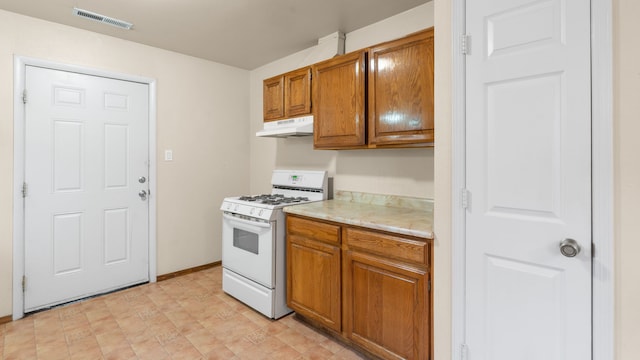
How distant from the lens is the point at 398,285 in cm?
180

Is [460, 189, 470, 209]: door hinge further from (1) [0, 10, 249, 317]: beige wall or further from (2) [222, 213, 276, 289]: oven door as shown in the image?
(1) [0, 10, 249, 317]: beige wall

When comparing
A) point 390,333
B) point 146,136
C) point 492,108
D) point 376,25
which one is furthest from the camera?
point 146,136

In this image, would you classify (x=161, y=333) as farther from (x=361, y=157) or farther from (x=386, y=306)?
(x=361, y=157)

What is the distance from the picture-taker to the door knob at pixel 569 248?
1218mm

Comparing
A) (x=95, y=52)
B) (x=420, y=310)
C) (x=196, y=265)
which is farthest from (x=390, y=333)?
(x=95, y=52)

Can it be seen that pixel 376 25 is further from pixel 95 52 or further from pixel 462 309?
pixel 95 52

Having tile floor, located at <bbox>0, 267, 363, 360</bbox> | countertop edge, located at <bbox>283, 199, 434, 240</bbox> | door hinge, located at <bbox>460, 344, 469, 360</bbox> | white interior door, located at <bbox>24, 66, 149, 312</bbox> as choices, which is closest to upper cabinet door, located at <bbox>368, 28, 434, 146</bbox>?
countertop edge, located at <bbox>283, 199, 434, 240</bbox>

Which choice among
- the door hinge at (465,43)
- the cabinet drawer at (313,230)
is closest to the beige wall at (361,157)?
the cabinet drawer at (313,230)

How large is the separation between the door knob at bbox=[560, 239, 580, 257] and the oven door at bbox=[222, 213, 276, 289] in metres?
1.84

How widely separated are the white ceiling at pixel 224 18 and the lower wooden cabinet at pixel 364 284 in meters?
1.65

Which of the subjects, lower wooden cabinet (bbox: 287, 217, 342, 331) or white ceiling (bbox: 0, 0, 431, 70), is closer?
lower wooden cabinet (bbox: 287, 217, 342, 331)

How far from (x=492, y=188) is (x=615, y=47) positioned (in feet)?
Result: 2.17

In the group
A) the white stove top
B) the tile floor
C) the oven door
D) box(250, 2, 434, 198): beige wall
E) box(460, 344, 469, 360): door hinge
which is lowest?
the tile floor

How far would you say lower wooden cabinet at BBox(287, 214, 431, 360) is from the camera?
1.72 m
